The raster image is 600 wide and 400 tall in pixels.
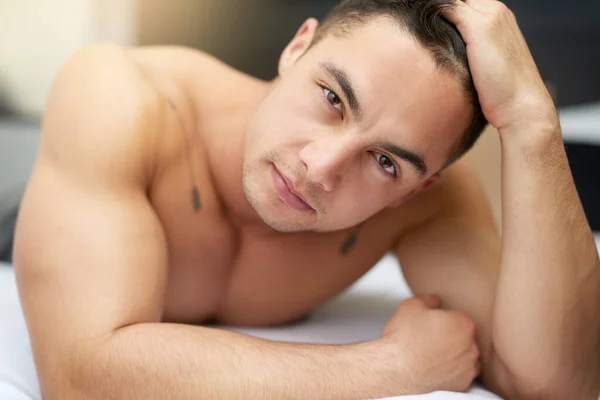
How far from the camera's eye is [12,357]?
1069 millimetres

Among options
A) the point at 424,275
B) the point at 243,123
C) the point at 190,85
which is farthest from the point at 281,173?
the point at 424,275

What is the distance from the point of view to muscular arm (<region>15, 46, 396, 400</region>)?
0.86m

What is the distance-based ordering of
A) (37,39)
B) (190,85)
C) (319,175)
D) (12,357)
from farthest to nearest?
(37,39), (190,85), (12,357), (319,175)

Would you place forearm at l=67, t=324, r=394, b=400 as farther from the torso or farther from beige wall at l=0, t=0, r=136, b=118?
beige wall at l=0, t=0, r=136, b=118

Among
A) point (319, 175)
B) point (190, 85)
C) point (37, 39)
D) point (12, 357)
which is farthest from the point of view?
point (37, 39)

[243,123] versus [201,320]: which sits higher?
[243,123]

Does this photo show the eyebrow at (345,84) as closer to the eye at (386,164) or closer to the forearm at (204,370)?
the eye at (386,164)

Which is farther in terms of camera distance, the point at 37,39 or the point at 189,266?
the point at 37,39

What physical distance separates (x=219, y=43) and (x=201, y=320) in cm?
132

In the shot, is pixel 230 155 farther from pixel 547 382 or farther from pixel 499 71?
pixel 547 382

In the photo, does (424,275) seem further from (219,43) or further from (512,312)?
(219,43)

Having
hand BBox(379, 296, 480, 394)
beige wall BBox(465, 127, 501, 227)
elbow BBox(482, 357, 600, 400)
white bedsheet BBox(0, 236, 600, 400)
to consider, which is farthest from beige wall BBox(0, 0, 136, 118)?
elbow BBox(482, 357, 600, 400)

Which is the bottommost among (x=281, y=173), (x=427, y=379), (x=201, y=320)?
(x=201, y=320)

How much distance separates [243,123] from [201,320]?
354 mm
